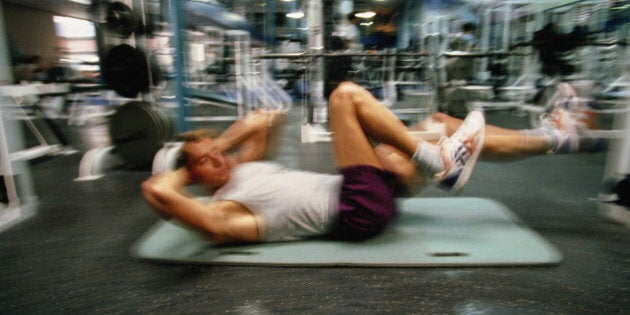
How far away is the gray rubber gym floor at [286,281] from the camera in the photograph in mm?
1051

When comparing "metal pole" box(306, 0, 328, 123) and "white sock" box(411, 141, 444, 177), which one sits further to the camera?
"metal pole" box(306, 0, 328, 123)

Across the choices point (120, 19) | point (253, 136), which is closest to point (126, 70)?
point (120, 19)

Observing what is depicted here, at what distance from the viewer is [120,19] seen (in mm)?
2215

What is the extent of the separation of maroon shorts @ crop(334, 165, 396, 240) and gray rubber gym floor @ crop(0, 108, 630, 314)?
153mm

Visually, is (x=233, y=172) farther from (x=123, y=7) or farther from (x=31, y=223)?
(x=123, y=7)

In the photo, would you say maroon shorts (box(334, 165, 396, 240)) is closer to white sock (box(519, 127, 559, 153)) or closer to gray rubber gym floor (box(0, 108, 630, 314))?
gray rubber gym floor (box(0, 108, 630, 314))

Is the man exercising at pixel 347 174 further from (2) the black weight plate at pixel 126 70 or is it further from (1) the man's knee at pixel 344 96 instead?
(2) the black weight plate at pixel 126 70

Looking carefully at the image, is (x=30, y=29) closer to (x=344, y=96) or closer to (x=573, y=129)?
(x=344, y=96)

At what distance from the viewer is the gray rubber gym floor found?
1051 mm

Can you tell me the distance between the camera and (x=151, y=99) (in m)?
2.44

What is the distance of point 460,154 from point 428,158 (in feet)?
0.40

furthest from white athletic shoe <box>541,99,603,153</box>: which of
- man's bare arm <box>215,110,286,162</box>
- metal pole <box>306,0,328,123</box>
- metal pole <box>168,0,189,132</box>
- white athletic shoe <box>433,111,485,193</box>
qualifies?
metal pole <box>168,0,189,132</box>

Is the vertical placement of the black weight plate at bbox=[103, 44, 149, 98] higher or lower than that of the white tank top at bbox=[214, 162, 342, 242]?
higher

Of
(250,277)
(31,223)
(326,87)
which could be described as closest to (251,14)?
(326,87)
